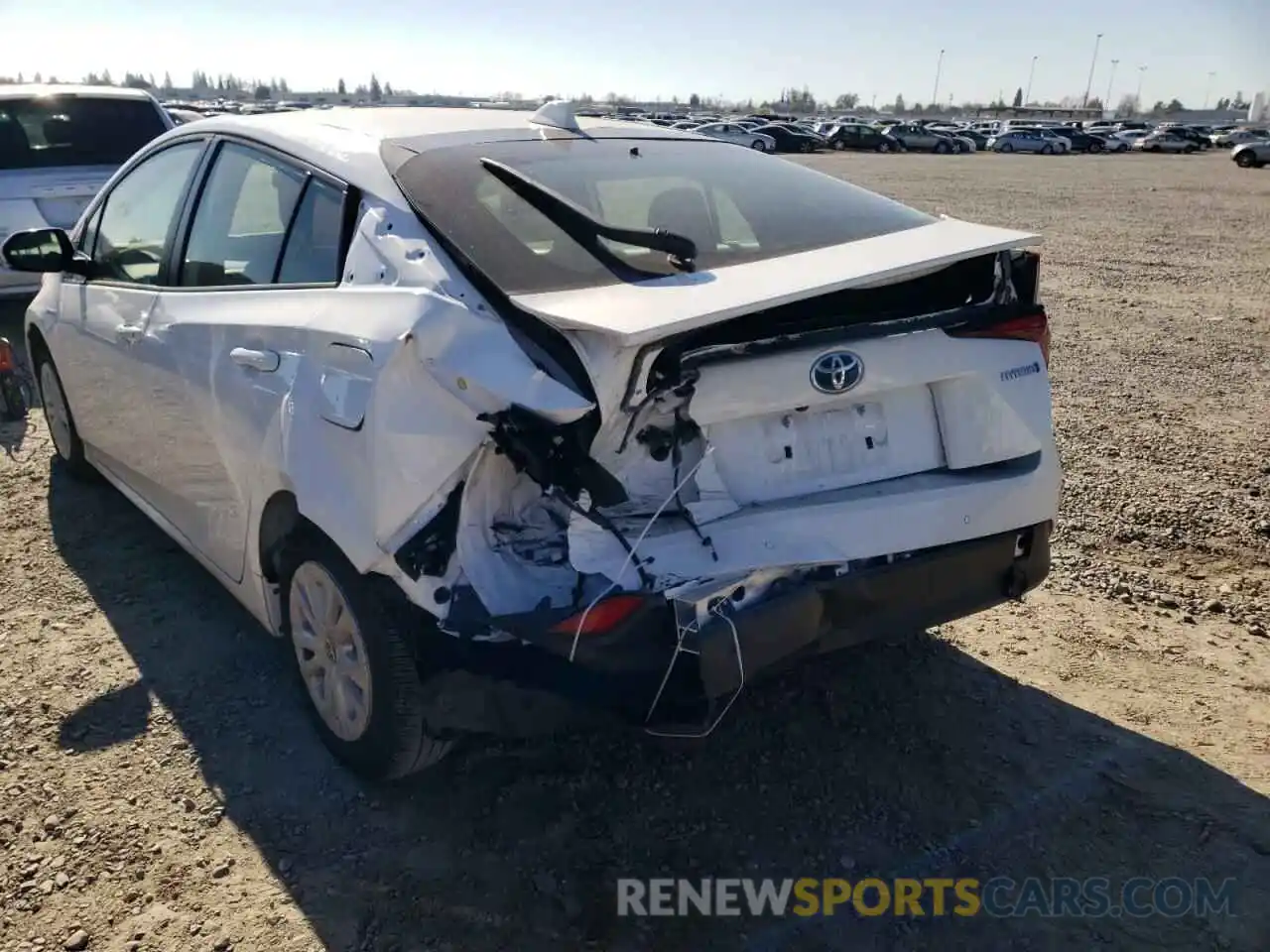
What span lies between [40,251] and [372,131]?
6.44 feet

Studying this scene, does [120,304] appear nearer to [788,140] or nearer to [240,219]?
[240,219]

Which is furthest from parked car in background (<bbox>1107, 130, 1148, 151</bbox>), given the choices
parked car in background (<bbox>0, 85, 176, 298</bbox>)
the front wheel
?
the front wheel

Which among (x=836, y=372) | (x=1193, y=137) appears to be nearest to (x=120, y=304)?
(x=836, y=372)

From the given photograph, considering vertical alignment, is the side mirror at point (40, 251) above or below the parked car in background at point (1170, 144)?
Result: above

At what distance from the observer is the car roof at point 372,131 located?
2.95 meters

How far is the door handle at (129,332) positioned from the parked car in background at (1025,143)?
184ft

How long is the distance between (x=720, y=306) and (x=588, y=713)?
1.00 meters

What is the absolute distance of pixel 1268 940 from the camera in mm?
2406

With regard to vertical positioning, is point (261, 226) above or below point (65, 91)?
below

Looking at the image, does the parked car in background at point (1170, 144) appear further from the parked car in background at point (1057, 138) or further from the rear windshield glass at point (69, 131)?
the rear windshield glass at point (69, 131)

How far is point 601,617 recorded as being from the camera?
7.43 feet

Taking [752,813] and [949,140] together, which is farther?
[949,140]

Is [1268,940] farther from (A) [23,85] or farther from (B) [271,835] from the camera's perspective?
(A) [23,85]

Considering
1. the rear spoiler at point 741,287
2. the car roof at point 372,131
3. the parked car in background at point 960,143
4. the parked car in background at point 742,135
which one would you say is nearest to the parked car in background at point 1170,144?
the parked car in background at point 960,143
